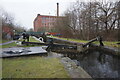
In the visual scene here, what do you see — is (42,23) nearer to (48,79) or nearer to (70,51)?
(70,51)

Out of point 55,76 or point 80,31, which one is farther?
point 80,31

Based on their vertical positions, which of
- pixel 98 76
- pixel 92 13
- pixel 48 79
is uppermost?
pixel 92 13

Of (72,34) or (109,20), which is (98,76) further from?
(72,34)

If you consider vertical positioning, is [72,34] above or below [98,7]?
below

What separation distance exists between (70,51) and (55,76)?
6.74 meters

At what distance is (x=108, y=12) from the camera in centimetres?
1659

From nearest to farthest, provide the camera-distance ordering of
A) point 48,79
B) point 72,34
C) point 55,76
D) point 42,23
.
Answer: point 48,79 → point 55,76 → point 72,34 → point 42,23

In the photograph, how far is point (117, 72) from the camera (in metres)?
4.98

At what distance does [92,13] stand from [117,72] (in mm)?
13620

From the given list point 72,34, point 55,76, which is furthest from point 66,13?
point 55,76

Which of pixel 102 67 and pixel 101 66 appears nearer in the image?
pixel 102 67

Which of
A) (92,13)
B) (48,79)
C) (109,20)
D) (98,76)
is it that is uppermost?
(92,13)

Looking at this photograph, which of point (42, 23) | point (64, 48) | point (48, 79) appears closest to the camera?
point (48, 79)

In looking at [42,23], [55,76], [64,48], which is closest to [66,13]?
[64,48]
